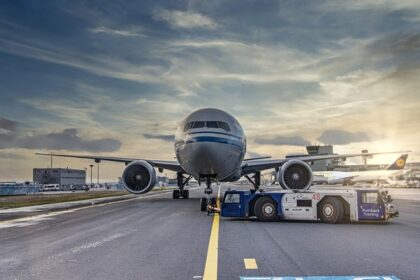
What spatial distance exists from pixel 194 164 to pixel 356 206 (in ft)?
25.9

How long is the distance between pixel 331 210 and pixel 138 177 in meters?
14.3

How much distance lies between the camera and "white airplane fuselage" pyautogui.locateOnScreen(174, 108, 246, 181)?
767 inches

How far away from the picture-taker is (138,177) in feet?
86.9

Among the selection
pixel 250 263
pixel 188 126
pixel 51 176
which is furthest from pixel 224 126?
pixel 51 176

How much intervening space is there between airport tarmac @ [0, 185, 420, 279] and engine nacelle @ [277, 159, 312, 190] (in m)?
10.4

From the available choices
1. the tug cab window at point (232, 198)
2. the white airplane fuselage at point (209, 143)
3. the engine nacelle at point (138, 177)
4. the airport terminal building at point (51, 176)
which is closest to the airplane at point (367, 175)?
the engine nacelle at point (138, 177)

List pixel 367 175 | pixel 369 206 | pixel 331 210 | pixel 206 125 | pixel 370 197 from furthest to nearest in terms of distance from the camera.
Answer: pixel 367 175
pixel 206 125
pixel 331 210
pixel 369 206
pixel 370 197

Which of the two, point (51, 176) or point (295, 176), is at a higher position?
point (295, 176)

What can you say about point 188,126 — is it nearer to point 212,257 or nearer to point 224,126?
point 224,126

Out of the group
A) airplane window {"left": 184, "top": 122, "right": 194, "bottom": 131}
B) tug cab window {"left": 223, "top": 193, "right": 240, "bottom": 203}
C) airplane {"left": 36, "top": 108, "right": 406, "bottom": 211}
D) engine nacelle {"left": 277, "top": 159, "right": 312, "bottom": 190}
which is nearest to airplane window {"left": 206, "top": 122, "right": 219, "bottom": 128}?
airplane {"left": 36, "top": 108, "right": 406, "bottom": 211}

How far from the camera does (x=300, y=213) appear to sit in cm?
1545

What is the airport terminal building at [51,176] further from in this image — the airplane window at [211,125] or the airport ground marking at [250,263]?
the airport ground marking at [250,263]

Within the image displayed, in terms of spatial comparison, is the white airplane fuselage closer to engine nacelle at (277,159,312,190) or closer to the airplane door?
engine nacelle at (277,159,312,190)

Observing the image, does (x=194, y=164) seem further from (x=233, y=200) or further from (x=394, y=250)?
(x=394, y=250)
